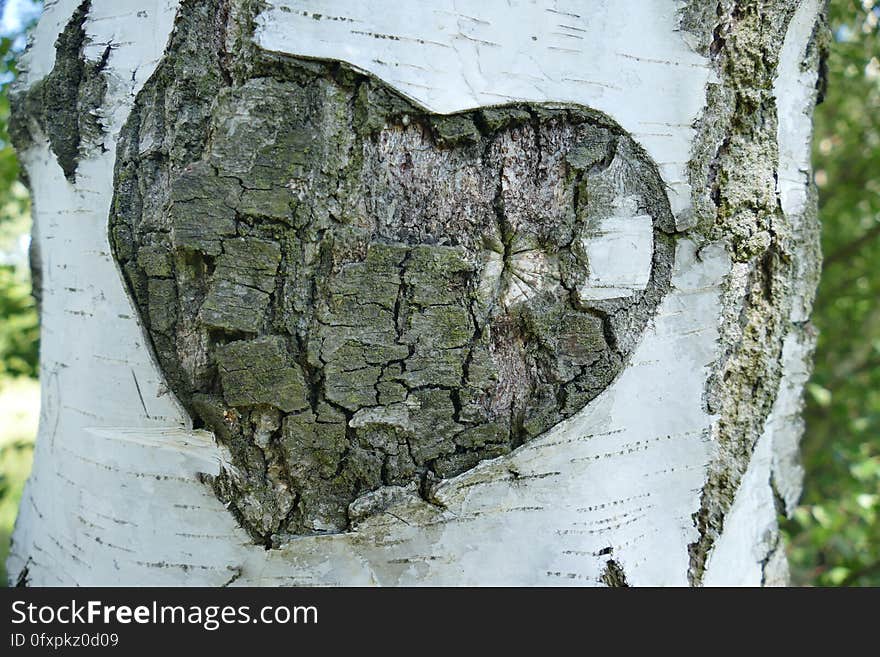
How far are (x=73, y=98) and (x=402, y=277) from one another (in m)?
0.64

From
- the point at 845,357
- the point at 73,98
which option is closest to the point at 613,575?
the point at 73,98

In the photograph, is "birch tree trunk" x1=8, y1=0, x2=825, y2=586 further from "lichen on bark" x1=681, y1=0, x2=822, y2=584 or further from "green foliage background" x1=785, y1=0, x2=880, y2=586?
"green foliage background" x1=785, y1=0, x2=880, y2=586

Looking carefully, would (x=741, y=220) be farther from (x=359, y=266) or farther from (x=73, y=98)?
(x=73, y=98)

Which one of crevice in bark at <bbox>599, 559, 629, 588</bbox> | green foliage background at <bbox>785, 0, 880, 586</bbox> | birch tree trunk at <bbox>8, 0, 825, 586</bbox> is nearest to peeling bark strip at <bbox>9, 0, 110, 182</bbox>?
birch tree trunk at <bbox>8, 0, 825, 586</bbox>

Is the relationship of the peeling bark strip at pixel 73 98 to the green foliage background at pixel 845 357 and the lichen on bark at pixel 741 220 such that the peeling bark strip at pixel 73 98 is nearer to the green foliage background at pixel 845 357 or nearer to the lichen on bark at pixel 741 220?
the lichen on bark at pixel 741 220

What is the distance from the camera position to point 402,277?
3.18 ft

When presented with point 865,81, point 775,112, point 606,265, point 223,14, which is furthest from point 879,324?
point 223,14

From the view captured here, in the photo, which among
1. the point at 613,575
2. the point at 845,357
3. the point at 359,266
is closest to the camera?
the point at 359,266

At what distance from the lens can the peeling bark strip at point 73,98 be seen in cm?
107

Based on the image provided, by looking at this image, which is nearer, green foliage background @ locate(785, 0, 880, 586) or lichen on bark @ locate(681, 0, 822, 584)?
lichen on bark @ locate(681, 0, 822, 584)

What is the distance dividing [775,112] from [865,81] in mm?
2790

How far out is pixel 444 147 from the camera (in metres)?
0.99

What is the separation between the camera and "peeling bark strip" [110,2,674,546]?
37.8 inches

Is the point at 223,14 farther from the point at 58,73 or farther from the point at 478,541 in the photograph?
the point at 478,541
